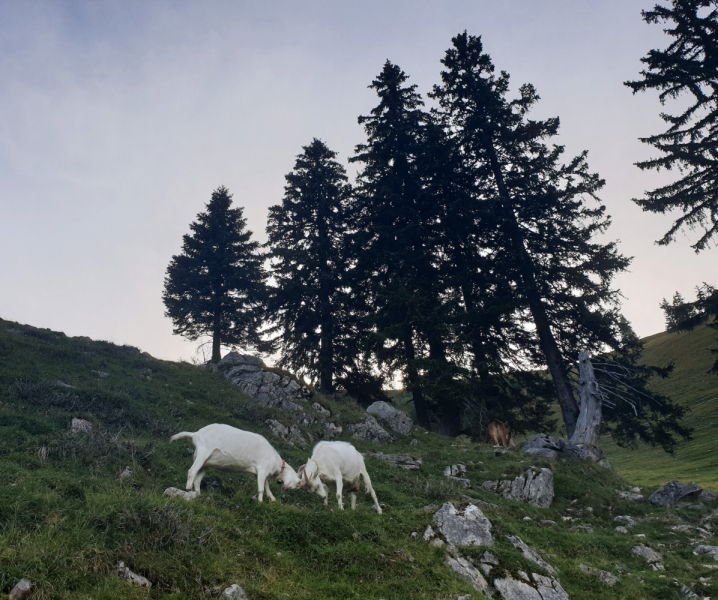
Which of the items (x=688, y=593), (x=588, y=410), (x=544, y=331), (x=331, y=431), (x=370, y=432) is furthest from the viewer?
(x=544, y=331)

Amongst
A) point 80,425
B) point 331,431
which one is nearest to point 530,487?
point 331,431

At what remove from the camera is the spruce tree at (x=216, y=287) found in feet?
114

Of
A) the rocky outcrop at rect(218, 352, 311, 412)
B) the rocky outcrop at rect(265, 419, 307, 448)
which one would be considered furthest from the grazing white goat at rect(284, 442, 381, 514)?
the rocky outcrop at rect(218, 352, 311, 412)

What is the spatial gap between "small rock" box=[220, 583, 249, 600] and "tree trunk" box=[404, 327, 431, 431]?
19.9 meters

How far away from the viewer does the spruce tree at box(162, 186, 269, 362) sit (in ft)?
114

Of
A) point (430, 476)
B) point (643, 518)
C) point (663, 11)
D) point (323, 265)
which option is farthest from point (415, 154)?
point (643, 518)

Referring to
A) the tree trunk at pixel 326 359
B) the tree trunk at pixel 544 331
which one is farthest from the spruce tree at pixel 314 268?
the tree trunk at pixel 544 331

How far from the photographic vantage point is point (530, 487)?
14258mm

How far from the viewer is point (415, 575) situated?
19.9 feet

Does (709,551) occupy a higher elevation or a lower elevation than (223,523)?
lower

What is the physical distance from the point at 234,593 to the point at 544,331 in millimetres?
21937

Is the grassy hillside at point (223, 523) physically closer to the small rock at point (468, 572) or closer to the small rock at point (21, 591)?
the small rock at point (21, 591)

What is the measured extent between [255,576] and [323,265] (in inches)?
1025

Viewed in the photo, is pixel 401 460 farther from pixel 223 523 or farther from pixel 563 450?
pixel 223 523
